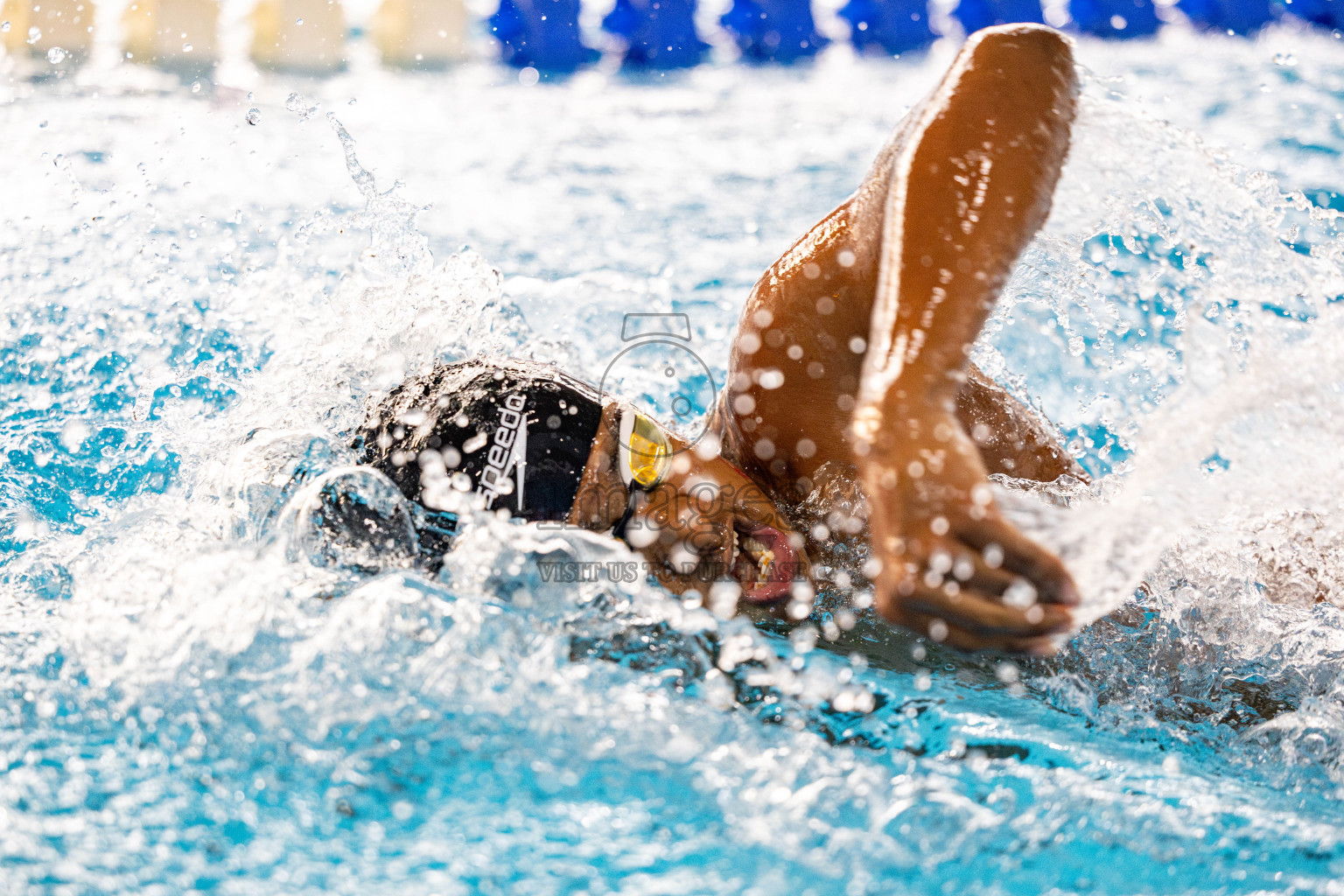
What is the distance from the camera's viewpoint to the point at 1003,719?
1173mm

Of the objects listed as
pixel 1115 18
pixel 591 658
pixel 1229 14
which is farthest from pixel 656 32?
pixel 591 658

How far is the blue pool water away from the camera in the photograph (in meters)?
0.87

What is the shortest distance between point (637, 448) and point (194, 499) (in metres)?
0.64

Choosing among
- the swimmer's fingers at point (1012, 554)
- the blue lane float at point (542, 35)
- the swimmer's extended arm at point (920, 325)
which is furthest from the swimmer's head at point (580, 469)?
the blue lane float at point (542, 35)

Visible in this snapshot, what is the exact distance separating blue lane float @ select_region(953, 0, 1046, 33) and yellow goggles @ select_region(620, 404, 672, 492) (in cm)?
454

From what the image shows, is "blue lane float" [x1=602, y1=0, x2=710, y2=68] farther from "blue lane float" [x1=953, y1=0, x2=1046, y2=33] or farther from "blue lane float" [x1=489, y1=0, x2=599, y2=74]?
"blue lane float" [x1=953, y1=0, x2=1046, y2=33]

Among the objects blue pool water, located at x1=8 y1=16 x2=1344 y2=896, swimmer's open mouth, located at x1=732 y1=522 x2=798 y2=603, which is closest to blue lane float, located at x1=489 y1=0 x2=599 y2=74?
blue pool water, located at x1=8 y1=16 x2=1344 y2=896

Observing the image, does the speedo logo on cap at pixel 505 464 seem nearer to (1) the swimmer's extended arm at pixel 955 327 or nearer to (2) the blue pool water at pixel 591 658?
(2) the blue pool water at pixel 591 658

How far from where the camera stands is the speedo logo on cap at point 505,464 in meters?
1.16

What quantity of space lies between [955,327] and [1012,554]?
7.3 inches

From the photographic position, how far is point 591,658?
1100 mm

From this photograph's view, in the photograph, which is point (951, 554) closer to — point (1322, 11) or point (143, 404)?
point (143, 404)

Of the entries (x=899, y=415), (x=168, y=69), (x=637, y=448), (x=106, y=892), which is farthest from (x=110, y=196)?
(x=899, y=415)

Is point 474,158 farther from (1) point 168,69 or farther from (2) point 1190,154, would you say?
(2) point 1190,154
